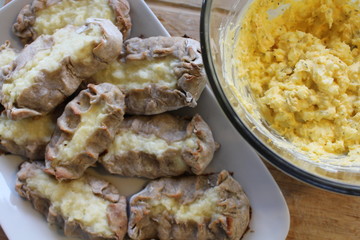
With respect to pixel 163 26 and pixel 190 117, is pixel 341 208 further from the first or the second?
pixel 163 26

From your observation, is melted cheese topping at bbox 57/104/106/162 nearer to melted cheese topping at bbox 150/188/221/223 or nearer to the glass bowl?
melted cheese topping at bbox 150/188/221/223

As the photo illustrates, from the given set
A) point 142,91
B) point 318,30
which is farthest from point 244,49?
point 142,91

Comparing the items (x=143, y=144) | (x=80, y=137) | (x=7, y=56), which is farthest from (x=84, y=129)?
(x=7, y=56)

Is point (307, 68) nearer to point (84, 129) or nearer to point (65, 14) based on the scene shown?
point (84, 129)

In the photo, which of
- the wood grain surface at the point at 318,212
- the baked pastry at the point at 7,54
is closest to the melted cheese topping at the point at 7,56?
the baked pastry at the point at 7,54

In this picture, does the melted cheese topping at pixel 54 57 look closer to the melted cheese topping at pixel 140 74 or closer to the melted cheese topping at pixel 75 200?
the melted cheese topping at pixel 140 74

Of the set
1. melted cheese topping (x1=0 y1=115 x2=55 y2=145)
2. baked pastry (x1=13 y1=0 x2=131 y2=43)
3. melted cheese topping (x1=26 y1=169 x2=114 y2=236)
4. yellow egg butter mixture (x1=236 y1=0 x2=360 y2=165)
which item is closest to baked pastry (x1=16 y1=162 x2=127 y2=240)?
melted cheese topping (x1=26 y1=169 x2=114 y2=236)
